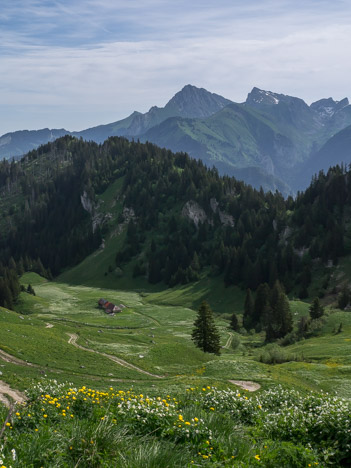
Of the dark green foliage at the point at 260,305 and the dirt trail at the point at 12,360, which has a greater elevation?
the dirt trail at the point at 12,360

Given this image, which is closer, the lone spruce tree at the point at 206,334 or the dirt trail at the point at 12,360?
the dirt trail at the point at 12,360

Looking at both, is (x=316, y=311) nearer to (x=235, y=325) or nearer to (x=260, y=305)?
(x=260, y=305)

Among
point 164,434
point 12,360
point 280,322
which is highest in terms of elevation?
point 164,434

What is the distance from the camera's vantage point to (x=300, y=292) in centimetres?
16388

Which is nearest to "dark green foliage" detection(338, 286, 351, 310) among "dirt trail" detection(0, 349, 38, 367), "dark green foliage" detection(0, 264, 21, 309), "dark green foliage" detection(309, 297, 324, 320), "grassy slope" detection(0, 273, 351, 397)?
"grassy slope" detection(0, 273, 351, 397)

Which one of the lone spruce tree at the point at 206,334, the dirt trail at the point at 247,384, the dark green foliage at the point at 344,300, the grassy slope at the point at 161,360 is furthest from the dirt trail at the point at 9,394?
the dark green foliage at the point at 344,300

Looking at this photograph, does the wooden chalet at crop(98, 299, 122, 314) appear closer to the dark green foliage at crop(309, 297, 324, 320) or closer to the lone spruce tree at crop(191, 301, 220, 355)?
the dark green foliage at crop(309, 297, 324, 320)

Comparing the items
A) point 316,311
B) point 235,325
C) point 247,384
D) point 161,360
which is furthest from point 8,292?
point 247,384

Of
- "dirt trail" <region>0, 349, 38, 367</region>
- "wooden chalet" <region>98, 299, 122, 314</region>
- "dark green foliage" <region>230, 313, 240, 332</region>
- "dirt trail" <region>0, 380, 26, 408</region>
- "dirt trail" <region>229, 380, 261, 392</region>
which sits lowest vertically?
"dark green foliage" <region>230, 313, 240, 332</region>

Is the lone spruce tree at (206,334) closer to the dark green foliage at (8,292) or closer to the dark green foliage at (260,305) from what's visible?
the dark green foliage at (260,305)

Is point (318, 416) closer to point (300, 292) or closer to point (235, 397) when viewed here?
point (235, 397)

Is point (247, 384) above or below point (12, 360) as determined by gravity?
below

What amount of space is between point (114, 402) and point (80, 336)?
208 feet

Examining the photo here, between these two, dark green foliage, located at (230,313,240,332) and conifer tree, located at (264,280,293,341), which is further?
dark green foliage, located at (230,313,240,332)
